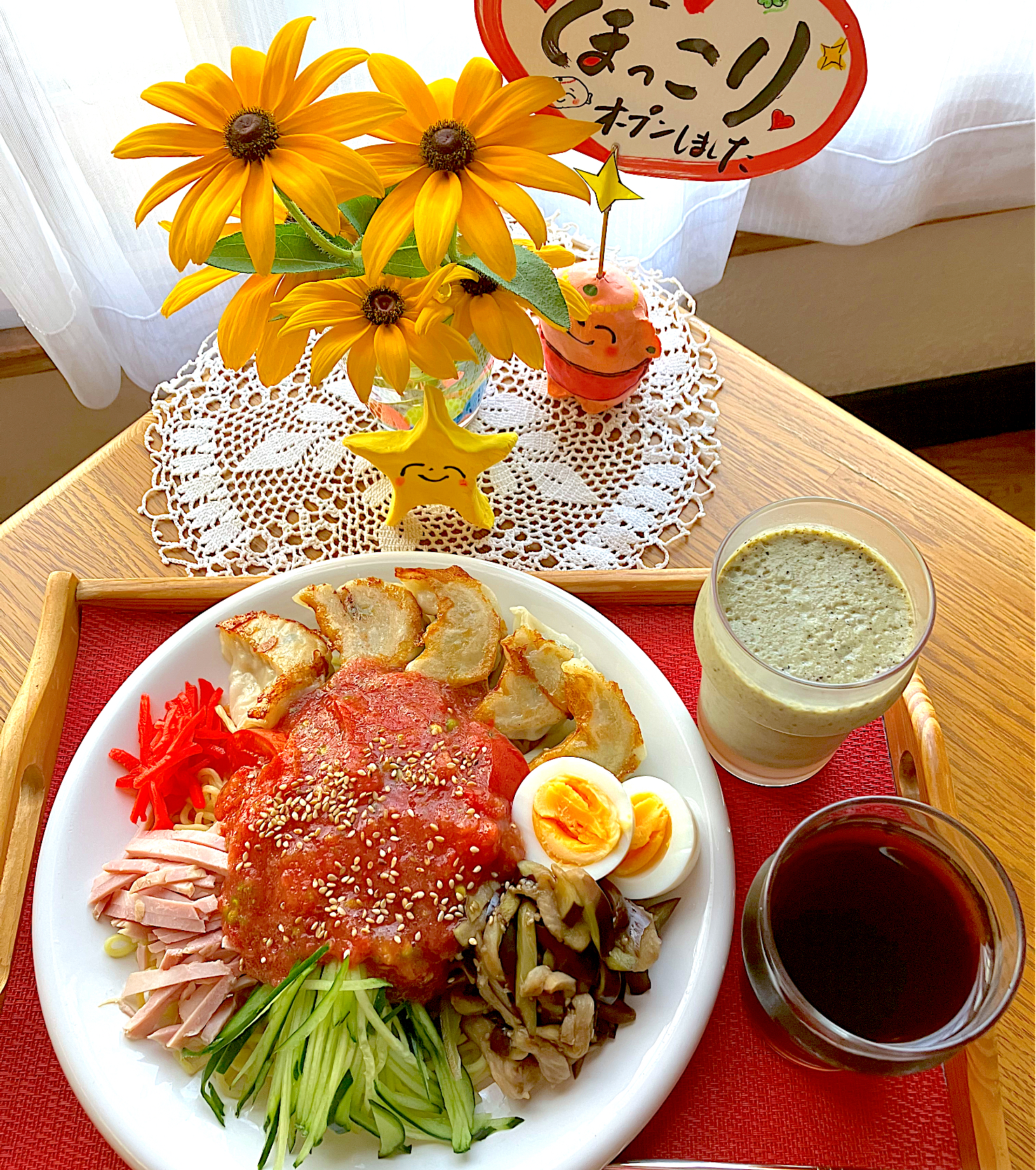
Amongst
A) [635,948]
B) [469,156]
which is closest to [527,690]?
[635,948]

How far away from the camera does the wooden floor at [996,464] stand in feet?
10.6

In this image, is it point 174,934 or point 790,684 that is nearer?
point 790,684

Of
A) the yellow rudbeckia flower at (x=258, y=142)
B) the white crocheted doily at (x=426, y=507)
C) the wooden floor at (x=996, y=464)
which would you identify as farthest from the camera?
the wooden floor at (x=996, y=464)

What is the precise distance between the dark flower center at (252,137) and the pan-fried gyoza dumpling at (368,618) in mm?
620

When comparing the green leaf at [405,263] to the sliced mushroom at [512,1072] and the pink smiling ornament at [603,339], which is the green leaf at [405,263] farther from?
the sliced mushroom at [512,1072]

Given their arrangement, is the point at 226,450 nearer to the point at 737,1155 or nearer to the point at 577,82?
the point at 577,82

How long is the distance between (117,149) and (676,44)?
69cm

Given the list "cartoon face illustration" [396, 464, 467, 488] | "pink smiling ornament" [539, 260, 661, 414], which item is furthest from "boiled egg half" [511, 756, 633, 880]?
"pink smiling ornament" [539, 260, 661, 414]

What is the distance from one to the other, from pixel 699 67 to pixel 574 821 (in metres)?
0.97

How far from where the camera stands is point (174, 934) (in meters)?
1.25

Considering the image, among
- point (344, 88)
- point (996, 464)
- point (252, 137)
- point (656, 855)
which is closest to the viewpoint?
point (252, 137)

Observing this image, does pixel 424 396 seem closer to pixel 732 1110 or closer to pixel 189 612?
pixel 189 612

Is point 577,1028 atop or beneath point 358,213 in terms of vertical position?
beneath

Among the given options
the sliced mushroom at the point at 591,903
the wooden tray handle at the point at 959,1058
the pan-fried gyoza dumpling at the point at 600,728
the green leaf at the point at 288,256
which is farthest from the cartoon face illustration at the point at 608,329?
the sliced mushroom at the point at 591,903
